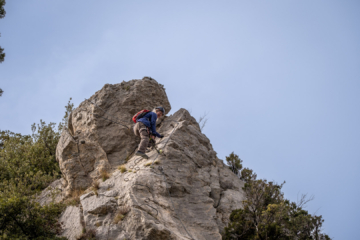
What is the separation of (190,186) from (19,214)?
19.0 feet

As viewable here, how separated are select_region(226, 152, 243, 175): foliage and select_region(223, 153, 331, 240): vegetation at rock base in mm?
3042

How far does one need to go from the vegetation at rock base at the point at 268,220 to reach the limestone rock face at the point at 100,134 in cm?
549

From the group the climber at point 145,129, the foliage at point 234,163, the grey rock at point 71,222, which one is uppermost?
the foliage at point 234,163

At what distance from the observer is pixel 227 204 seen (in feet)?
39.3

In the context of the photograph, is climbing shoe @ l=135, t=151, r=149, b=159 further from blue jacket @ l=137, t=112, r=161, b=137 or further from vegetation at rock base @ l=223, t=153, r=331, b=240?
vegetation at rock base @ l=223, t=153, r=331, b=240

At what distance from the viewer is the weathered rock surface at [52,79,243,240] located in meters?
8.91

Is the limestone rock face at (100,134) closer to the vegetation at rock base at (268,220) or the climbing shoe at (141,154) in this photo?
the climbing shoe at (141,154)

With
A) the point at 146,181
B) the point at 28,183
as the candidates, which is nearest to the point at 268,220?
the point at 146,181

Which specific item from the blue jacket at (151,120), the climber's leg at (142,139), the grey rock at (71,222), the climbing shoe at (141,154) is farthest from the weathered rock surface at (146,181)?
the blue jacket at (151,120)

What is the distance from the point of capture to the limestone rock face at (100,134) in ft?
41.0

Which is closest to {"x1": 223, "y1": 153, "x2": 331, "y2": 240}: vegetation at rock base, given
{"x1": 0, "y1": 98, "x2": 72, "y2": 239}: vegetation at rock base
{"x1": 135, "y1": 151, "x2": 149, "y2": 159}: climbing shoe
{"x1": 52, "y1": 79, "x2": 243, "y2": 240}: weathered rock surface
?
{"x1": 52, "y1": 79, "x2": 243, "y2": 240}: weathered rock surface

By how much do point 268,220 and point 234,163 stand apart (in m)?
6.34

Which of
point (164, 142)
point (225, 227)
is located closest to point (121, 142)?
point (164, 142)

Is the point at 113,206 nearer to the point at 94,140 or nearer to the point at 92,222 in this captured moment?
the point at 92,222
